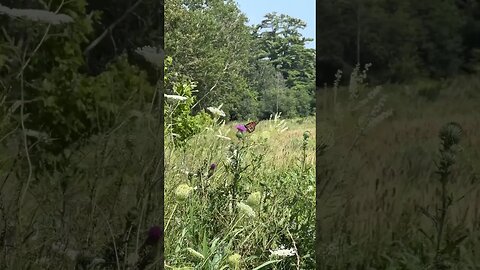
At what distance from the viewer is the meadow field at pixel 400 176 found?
4.89ft

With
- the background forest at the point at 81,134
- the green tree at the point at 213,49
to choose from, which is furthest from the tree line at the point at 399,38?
the green tree at the point at 213,49

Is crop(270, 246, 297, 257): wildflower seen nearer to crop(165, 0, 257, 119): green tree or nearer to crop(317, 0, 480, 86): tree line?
crop(317, 0, 480, 86): tree line

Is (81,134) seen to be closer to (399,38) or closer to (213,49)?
(399,38)

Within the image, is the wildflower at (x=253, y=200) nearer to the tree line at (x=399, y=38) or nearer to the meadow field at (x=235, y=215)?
the meadow field at (x=235, y=215)

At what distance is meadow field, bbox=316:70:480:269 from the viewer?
1.49 metres

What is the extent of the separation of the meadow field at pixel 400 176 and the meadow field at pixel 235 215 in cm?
23

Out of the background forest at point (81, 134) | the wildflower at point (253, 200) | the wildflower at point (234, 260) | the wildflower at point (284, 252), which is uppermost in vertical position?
the background forest at point (81, 134)

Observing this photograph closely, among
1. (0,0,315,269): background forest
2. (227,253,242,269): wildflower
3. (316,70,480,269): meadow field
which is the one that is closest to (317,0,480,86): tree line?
(316,70,480,269): meadow field

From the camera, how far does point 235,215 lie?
189 cm

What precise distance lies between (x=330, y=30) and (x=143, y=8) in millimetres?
501

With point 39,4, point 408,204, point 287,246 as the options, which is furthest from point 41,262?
point 408,204

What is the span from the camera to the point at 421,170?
1507 millimetres

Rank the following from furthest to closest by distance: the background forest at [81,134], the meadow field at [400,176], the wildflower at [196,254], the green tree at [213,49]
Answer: the green tree at [213,49]
the wildflower at [196,254]
the meadow field at [400,176]
the background forest at [81,134]

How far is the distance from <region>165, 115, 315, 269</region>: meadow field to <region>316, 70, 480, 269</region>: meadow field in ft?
0.74
